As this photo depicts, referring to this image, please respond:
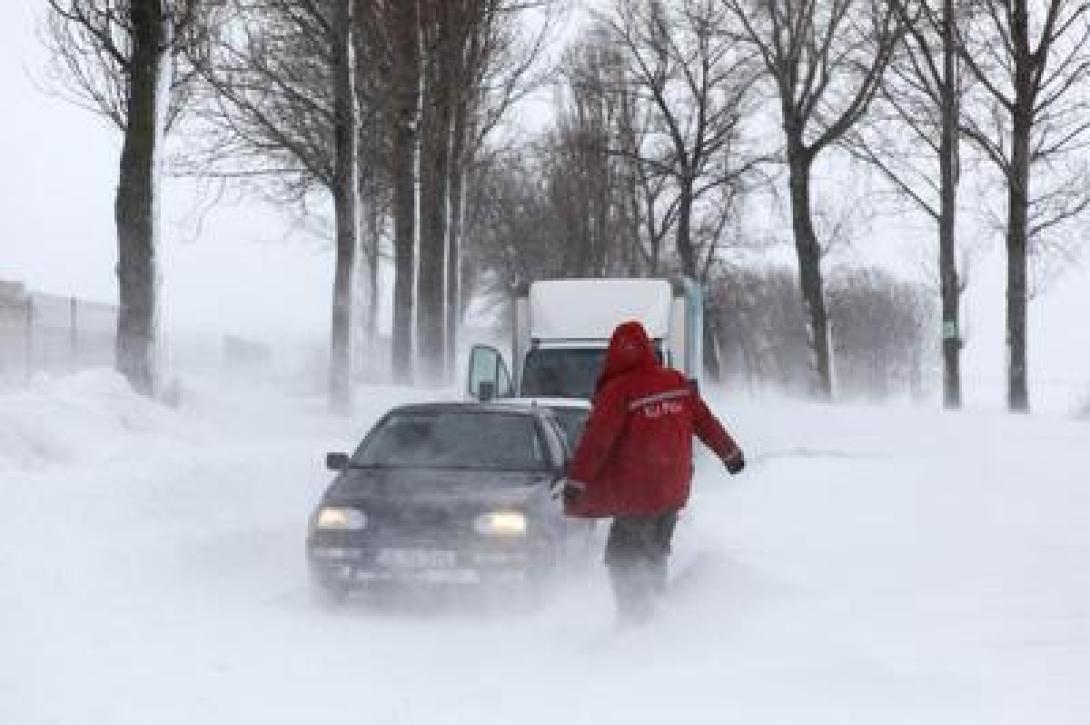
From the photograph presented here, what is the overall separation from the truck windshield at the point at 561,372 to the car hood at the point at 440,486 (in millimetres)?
7785

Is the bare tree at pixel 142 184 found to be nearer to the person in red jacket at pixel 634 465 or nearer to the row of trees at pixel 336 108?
the row of trees at pixel 336 108

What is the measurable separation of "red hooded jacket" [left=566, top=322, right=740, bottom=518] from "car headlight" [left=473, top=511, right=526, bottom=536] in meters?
1.15

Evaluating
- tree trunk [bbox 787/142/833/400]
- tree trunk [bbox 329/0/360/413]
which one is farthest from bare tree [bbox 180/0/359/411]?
tree trunk [bbox 787/142/833/400]

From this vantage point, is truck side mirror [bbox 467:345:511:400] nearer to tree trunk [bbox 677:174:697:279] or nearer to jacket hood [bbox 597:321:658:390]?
jacket hood [bbox 597:321:658:390]

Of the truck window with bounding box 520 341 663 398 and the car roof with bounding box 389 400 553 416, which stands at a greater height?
the truck window with bounding box 520 341 663 398

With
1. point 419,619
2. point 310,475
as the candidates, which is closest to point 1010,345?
point 310,475

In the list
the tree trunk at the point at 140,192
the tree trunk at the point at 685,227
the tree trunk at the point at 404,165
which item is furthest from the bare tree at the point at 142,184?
the tree trunk at the point at 685,227

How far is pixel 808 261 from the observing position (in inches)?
1324

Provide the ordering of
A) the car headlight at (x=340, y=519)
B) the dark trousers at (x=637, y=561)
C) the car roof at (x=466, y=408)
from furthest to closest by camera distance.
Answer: the car roof at (x=466, y=408)
the car headlight at (x=340, y=519)
the dark trousers at (x=637, y=561)

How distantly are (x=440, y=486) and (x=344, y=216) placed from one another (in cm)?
1415

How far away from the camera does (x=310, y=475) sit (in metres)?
16.2

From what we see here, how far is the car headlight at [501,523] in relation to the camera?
30.5 ft

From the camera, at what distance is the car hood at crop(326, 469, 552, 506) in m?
9.48

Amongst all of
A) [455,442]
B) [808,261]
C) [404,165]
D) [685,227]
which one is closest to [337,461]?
[455,442]
